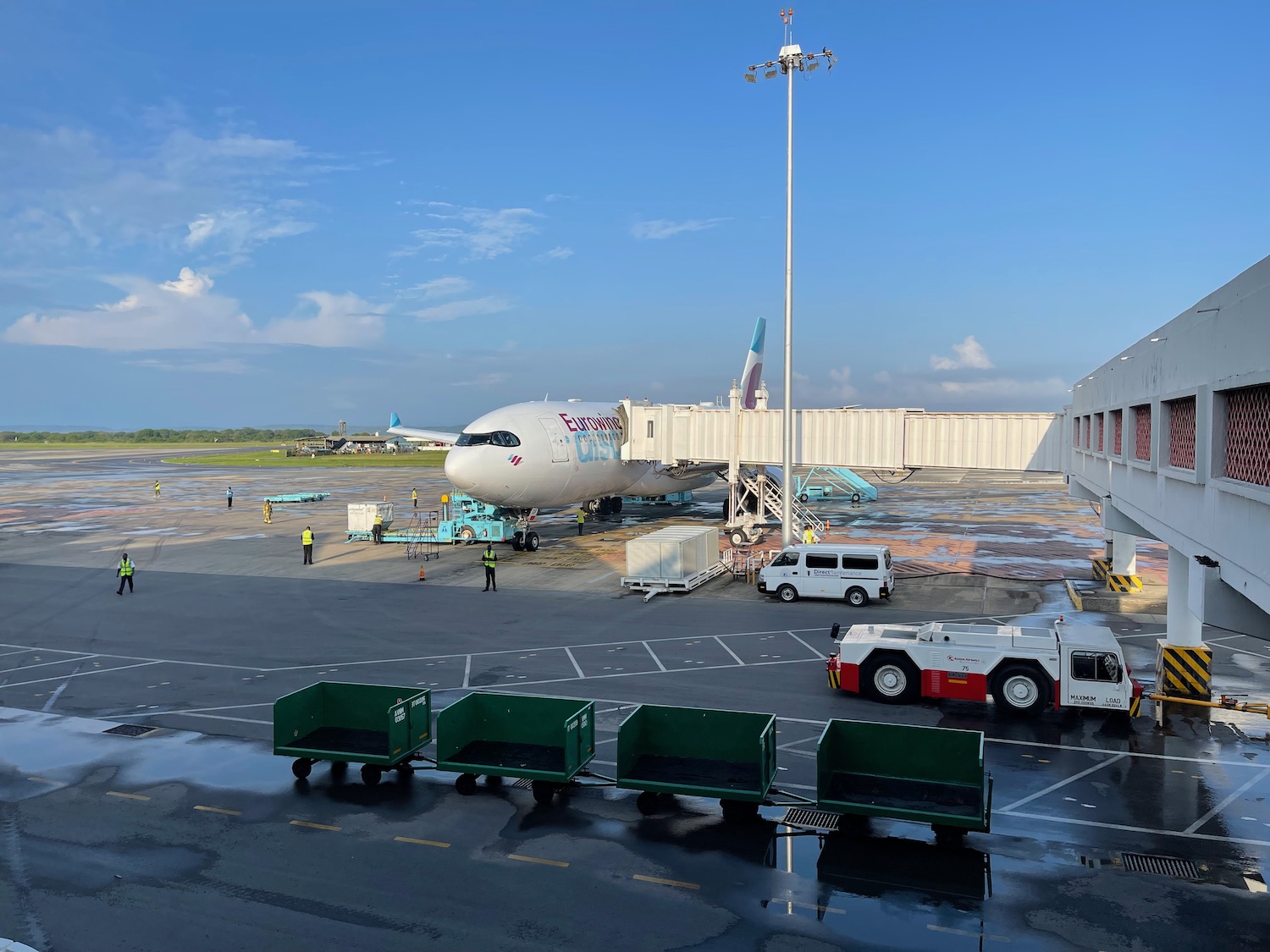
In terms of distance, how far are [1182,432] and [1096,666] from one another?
6.71 metres

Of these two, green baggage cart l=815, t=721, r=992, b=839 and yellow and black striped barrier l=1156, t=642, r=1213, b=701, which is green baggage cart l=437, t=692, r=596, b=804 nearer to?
green baggage cart l=815, t=721, r=992, b=839

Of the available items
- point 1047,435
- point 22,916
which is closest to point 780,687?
point 22,916

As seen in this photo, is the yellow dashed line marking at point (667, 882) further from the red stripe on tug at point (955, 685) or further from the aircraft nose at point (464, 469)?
the aircraft nose at point (464, 469)

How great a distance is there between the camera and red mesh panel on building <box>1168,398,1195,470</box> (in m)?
11.4

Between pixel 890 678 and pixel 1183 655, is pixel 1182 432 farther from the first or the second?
pixel 890 678

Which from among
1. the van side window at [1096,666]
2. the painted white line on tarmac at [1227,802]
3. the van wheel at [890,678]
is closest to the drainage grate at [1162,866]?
the painted white line on tarmac at [1227,802]

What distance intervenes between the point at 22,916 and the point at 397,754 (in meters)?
5.26

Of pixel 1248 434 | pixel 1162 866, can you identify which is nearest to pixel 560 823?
pixel 1162 866

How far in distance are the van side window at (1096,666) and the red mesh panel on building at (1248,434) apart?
878cm

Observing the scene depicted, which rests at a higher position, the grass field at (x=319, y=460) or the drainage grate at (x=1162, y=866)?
the grass field at (x=319, y=460)

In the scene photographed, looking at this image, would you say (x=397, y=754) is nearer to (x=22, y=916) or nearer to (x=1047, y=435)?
(x=22, y=916)

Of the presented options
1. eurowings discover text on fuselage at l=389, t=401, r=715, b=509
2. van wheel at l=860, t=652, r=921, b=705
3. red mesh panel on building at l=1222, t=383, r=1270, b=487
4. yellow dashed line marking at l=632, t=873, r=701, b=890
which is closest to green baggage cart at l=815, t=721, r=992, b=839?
yellow dashed line marking at l=632, t=873, r=701, b=890

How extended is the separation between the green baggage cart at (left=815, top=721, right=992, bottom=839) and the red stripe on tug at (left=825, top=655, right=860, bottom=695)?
525 cm

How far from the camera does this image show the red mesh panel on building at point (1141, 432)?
50.4 feet
